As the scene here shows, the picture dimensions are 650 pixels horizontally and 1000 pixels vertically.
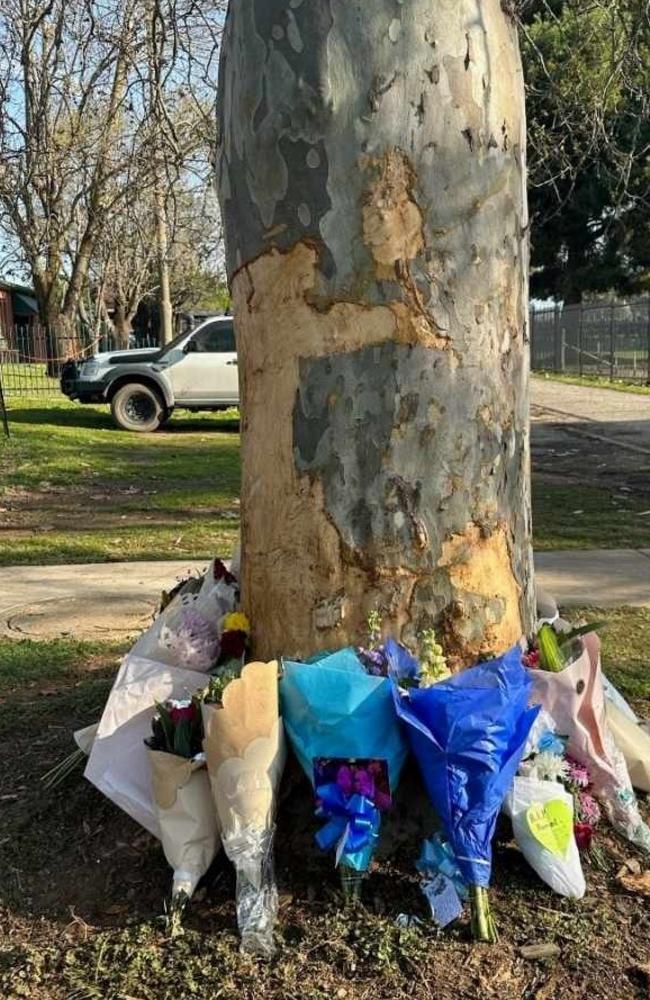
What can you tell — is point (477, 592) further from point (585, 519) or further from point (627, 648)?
point (585, 519)

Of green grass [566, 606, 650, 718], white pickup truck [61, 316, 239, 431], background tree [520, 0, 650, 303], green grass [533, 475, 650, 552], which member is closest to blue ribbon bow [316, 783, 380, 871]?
green grass [566, 606, 650, 718]

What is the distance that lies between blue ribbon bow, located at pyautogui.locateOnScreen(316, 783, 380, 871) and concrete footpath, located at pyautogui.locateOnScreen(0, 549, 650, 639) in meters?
2.83

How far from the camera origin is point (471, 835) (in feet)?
8.19

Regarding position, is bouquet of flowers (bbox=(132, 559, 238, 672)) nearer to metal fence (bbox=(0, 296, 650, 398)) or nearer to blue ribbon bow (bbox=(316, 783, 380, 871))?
blue ribbon bow (bbox=(316, 783, 380, 871))

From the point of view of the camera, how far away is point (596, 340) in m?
34.0

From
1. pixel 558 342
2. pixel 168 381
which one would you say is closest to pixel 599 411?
pixel 168 381

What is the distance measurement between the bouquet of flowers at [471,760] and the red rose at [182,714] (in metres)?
0.60

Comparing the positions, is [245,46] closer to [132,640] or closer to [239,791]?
[239,791]

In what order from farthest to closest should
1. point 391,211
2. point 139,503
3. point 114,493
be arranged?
point 114,493, point 139,503, point 391,211

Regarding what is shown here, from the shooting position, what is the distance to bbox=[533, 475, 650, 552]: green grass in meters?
7.53

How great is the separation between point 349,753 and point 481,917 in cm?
51

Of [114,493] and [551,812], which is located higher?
[551,812]

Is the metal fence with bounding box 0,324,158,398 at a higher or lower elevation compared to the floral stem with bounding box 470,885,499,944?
higher

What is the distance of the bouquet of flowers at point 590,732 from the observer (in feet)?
9.47
